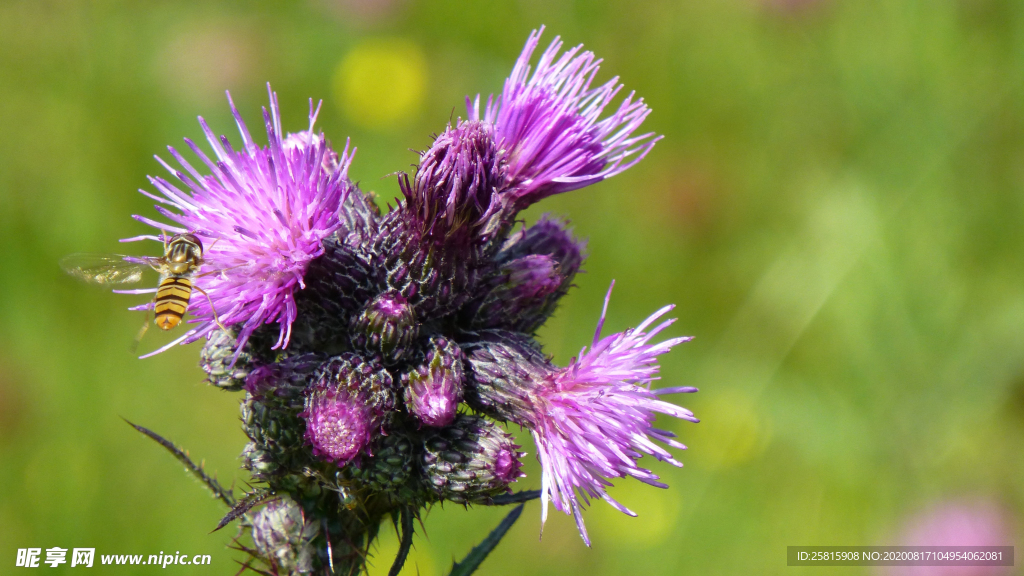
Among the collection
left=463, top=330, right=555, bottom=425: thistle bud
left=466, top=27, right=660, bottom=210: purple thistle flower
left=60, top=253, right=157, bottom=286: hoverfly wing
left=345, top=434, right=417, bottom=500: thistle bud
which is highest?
left=466, top=27, right=660, bottom=210: purple thistle flower

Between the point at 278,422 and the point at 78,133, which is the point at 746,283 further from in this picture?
the point at 78,133

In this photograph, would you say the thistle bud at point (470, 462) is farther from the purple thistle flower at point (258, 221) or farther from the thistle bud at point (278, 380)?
the purple thistle flower at point (258, 221)

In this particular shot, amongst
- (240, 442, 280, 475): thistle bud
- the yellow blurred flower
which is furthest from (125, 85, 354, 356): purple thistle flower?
the yellow blurred flower

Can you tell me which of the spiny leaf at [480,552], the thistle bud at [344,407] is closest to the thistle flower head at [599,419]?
the spiny leaf at [480,552]

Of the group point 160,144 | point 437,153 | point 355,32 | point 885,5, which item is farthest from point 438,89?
point 437,153

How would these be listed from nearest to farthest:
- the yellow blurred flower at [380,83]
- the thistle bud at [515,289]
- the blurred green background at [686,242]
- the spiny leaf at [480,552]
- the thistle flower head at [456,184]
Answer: the thistle flower head at [456,184], the spiny leaf at [480,552], the thistle bud at [515,289], the blurred green background at [686,242], the yellow blurred flower at [380,83]

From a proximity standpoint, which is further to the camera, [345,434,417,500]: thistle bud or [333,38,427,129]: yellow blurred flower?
[333,38,427,129]: yellow blurred flower

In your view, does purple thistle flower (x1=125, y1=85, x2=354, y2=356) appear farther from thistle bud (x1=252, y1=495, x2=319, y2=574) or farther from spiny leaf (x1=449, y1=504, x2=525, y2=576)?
spiny leaf (x1=449, y1=504, x2=525, y2=576)
